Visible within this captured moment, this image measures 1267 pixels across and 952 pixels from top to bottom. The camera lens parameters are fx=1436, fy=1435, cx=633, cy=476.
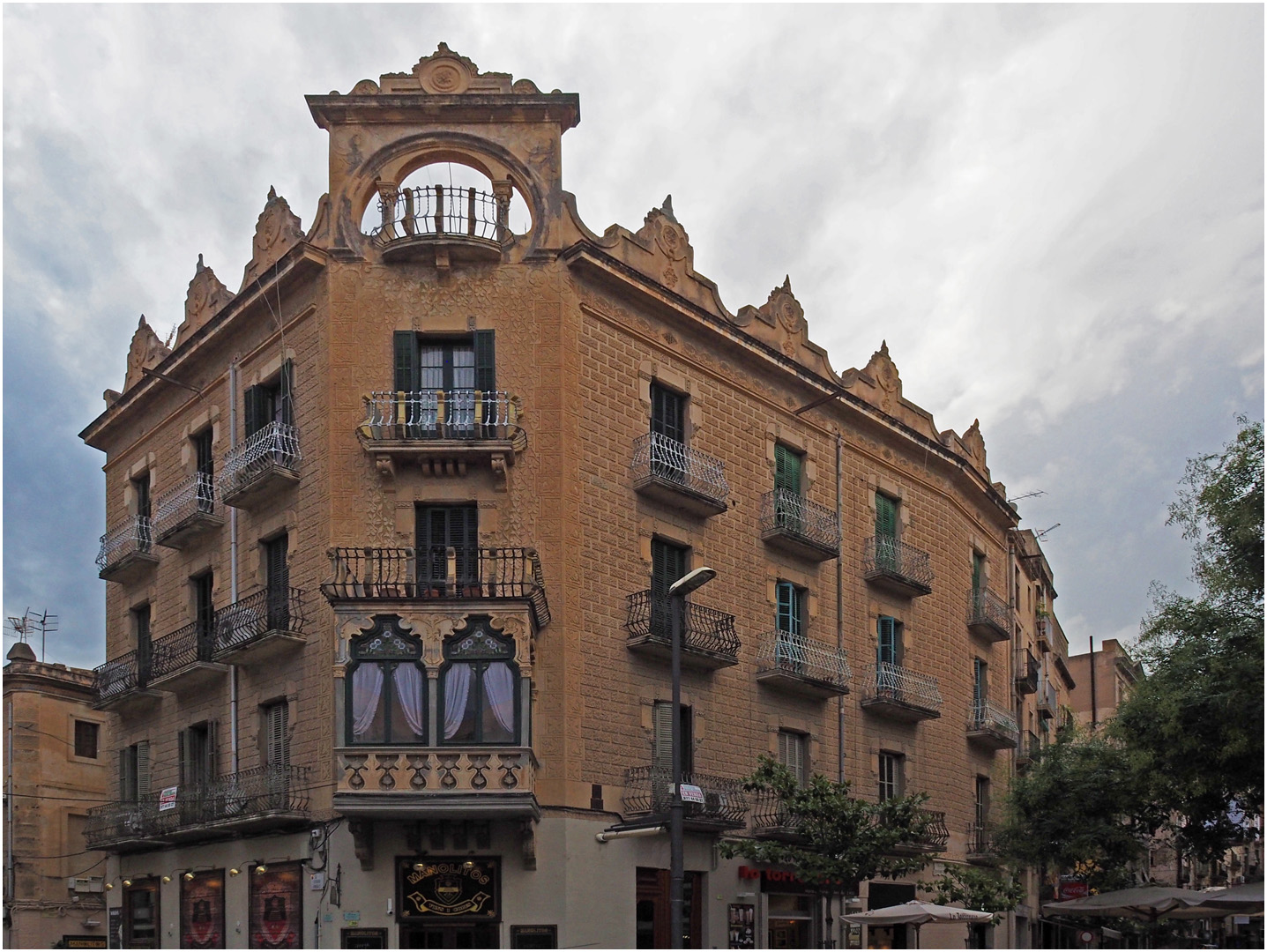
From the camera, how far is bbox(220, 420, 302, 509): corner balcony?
27203 millimetres

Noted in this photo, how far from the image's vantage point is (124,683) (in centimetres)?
3250

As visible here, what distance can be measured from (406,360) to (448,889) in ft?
31.6

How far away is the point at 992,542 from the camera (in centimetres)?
4428

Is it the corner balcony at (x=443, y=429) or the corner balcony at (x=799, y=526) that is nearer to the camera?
the corner balcony at (x=443, y=429)

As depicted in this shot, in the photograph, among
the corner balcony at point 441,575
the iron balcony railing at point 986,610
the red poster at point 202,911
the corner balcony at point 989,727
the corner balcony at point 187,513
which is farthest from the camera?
the iron balcony railing at point 986,610

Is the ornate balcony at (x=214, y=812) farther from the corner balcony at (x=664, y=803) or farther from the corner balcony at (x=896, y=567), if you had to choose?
the corner balcony at (x=896, y=567)

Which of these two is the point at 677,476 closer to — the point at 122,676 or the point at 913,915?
the point at 913,915

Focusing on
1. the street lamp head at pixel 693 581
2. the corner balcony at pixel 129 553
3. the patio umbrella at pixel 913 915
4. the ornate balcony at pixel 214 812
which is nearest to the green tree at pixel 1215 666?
the patio umbrella at pixel 913 915

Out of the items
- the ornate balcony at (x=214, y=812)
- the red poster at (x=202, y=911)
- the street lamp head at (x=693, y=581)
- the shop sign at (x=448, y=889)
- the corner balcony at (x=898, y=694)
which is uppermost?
the street lamp head at (x=693, y=581)

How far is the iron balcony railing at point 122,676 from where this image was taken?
31.6 meters

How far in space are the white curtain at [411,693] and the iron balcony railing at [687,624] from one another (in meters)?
4.88

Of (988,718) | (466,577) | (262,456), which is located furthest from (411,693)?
(988,718)

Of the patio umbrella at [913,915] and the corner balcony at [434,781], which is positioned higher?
the corner balcony at [434,781]

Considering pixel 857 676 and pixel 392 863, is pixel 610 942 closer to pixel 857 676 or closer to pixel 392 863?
pixel 392 863
